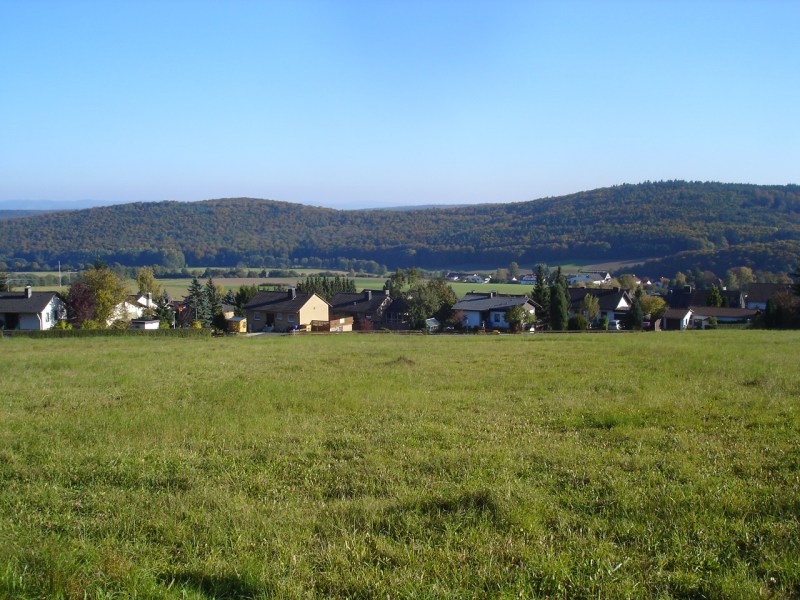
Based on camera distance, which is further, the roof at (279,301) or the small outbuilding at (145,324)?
the roof at (279,301)

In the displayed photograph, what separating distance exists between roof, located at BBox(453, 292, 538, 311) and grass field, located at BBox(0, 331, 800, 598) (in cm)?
5510

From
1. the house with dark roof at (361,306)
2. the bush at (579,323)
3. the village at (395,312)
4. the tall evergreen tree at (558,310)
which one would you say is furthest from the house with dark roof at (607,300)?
the house with dark roof at (361,306)

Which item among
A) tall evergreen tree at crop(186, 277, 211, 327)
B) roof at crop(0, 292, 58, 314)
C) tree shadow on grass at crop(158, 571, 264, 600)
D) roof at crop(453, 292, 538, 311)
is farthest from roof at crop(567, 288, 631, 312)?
tree shadow on grass at crop(158, 571, 264, 600)

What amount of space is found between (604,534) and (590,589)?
1.04 m

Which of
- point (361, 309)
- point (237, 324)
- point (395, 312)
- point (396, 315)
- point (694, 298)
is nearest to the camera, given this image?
point (237, 324)

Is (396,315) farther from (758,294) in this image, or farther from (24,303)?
(758,294)

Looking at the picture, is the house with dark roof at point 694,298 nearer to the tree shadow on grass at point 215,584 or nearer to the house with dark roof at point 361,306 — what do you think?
the house with dark roof at point 361,306

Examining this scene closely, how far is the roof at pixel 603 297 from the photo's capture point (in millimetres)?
80375

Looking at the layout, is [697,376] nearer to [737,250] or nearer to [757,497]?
[757,497]

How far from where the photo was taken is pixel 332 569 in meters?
5.02

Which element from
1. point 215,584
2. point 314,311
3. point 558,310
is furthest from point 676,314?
point 215,584

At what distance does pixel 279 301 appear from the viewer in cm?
7025

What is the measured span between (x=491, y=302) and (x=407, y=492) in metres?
66.5

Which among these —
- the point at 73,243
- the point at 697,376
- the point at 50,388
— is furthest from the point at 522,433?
the point at 73,243
